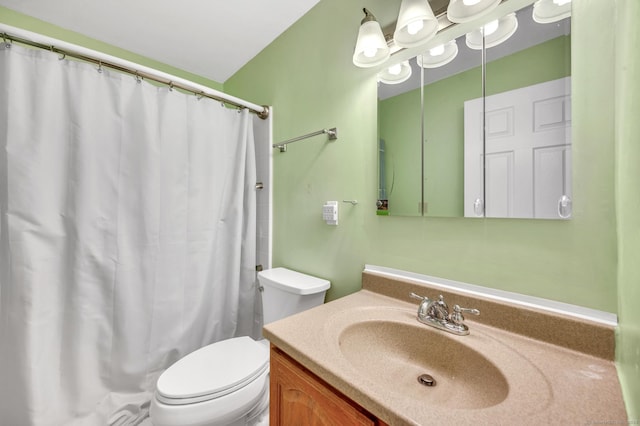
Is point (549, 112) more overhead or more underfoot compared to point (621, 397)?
more overhead

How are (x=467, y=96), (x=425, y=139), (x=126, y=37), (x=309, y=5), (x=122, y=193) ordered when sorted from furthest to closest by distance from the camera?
1. (x=126, y=37)
2. (x=309, y=5)
3. (x=122, y=193)
4. (x=425, y=139)
5. (x=467, y=96)

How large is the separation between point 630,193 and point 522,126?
15.4 inches

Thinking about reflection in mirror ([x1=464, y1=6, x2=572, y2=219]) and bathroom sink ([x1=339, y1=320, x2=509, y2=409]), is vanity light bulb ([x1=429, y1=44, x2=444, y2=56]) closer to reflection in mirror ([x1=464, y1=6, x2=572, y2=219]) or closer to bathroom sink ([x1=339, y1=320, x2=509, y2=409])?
reflection in mirror ([x1=464, y1=6, x2=572, y2=219])

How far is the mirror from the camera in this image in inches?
28.2

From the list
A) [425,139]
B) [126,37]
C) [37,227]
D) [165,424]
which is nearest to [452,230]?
[425,139]

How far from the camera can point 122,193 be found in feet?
4.14

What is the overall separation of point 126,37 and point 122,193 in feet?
3.75

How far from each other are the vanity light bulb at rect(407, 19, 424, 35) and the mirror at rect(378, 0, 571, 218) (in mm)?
110

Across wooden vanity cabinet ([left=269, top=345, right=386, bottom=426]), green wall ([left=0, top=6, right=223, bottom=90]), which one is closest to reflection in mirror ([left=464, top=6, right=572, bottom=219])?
wooden vanity cabinet ([left=269, top=345, right=386, bottom=426])

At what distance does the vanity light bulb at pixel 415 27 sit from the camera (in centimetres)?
92

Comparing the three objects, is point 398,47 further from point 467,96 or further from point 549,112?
point 549,112

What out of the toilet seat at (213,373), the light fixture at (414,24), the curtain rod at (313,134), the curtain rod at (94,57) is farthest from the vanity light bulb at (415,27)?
the toilet seat at (213,373)

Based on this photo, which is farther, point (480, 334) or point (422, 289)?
point (422, 289)

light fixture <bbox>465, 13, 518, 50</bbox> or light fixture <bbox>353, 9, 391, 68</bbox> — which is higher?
light fixture <bbox>353, 9, 391, 68</bbox>
